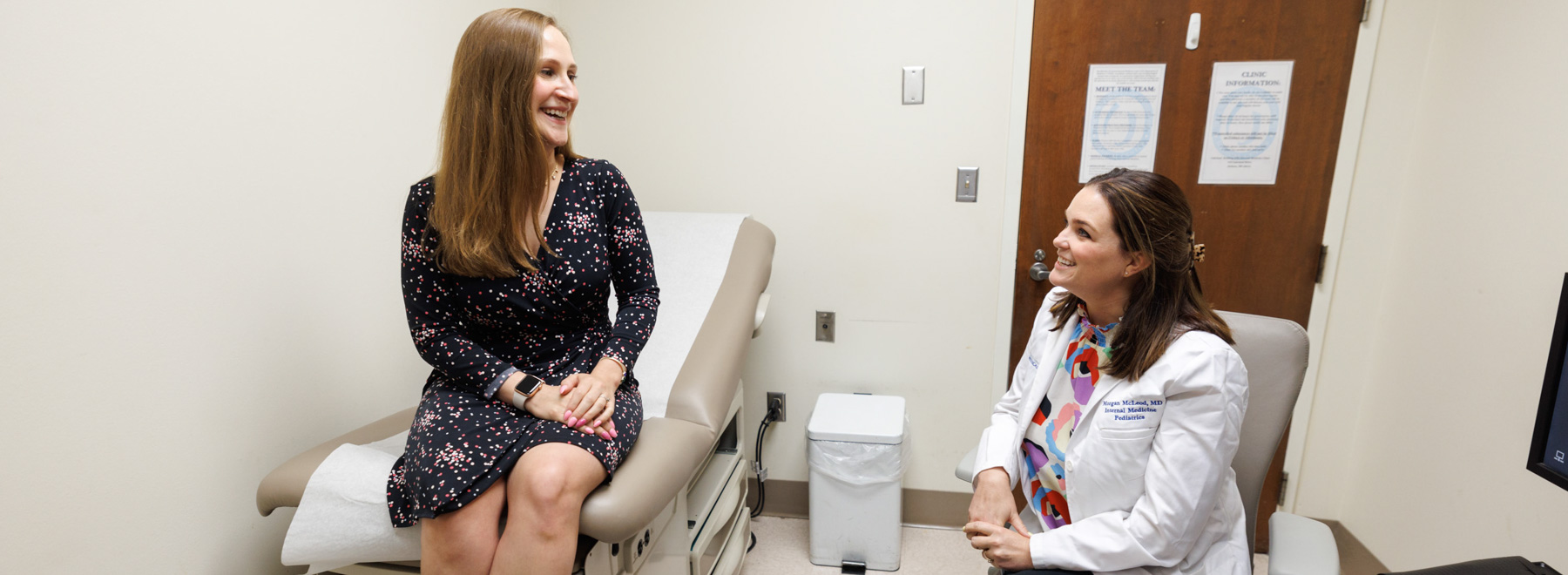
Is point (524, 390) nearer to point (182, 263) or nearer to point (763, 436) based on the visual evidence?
point (182, 263)

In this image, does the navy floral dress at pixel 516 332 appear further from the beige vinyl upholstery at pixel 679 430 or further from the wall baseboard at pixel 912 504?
the wall baseboard at pixel 912 504

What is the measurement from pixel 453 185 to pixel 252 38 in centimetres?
45

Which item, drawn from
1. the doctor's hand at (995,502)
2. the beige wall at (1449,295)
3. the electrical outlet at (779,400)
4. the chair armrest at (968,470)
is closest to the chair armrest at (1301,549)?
the doctor's hand at (995,502)

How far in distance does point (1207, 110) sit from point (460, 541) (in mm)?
1983

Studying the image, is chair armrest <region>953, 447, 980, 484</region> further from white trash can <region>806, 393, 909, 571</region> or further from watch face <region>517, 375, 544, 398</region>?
watch face <region>517, 375, 544, 398</region>

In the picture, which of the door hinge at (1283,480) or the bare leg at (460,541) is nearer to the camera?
the bare leg at (460,541)

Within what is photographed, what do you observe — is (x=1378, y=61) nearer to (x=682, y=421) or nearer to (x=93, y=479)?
(x=682, y=421)

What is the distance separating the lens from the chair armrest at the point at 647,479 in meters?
1.07

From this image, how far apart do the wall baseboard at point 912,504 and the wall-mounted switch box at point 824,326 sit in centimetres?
50

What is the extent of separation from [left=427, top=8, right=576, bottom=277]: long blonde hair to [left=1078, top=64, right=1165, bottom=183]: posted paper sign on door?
1431mm

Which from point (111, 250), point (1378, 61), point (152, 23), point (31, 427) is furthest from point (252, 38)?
point (1378, 61)

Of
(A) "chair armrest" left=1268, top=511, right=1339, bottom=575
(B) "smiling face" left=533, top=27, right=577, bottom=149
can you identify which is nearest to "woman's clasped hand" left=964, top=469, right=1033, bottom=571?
(A) "chair armrest" left=1268, top=511, right=1339, bottom=575

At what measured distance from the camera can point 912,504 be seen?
7.45 ft

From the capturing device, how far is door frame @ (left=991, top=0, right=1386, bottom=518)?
5.72 feet
